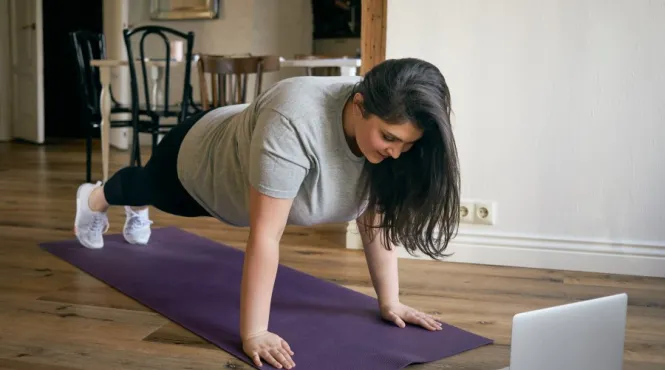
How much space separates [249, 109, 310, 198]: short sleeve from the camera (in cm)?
149

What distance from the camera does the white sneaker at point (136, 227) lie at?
2.63 meters

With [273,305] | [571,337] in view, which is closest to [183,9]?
[273,305]

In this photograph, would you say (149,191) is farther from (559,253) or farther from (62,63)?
(62,63)

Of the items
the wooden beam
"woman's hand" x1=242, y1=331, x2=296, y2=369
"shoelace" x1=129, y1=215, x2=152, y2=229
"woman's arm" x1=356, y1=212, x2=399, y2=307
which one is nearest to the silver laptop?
"woman's hand" x1=242, y1=331, x2=296, y2=369

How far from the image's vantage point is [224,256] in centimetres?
254

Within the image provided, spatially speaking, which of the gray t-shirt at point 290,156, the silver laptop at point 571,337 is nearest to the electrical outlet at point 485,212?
the gray t-shirt at point 290,156

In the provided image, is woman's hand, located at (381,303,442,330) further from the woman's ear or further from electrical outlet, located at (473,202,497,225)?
electrical outlet, located at (473,202,497,225)

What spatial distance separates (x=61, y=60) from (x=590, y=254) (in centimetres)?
636

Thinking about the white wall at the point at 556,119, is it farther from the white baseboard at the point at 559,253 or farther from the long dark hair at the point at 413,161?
the long dark hair at the point at 413,161

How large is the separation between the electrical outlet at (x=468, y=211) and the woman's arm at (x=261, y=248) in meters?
1.12

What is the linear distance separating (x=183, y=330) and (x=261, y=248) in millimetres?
392

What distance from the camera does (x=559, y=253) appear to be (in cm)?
249

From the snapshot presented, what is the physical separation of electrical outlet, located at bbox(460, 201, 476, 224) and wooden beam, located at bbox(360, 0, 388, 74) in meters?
0.62

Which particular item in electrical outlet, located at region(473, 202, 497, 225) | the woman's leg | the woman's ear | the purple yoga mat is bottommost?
the purple yoga mat
